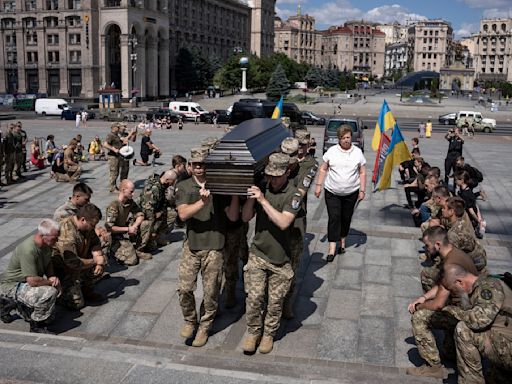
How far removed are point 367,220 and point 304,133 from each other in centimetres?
403

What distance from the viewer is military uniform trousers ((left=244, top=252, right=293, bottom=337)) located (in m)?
5.67

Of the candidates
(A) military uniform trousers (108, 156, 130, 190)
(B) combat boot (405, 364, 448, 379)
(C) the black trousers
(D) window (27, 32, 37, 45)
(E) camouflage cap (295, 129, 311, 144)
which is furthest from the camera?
(D) window (27, 32, 37, 45)

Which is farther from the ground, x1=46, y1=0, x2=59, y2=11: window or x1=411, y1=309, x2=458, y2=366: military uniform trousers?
x1=46, y1=0, x2=59, y2=11: window

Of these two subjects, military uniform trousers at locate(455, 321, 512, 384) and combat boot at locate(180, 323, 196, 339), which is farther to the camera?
combat boot at locate(180, 323, 196, 339)

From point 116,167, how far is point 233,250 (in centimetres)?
828

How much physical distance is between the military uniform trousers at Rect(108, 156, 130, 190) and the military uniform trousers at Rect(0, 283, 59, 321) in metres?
8.19

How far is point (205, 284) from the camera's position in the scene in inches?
235

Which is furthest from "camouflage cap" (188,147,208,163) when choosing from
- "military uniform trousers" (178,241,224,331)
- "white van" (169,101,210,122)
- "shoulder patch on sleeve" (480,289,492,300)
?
"white van" (169,101,210,122)

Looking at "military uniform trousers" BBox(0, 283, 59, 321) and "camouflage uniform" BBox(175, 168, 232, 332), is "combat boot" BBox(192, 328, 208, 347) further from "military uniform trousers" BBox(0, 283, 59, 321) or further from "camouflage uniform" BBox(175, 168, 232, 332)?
"military uniform trousers" BBox(0, 283, 59, 321)

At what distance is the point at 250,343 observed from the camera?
5836 mm

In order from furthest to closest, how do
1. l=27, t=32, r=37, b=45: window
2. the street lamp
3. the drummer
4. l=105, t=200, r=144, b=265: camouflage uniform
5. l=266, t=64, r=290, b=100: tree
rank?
l=266, t=64, r=290, b=100: tree, l=27, t=32, r=37, b=45: window, the street lamp, the drummer, l=105, t=200, r=144, b=265: camouflage uniform

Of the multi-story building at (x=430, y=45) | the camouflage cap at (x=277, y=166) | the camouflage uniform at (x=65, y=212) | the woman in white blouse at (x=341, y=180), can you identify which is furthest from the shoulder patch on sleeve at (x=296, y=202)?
the multi-story building at (x=430, y=45)

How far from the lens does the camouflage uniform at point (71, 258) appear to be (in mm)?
6832

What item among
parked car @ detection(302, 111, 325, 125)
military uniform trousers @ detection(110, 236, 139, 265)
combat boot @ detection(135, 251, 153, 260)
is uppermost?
parked car @ detection(302, 111, 325, 125)
